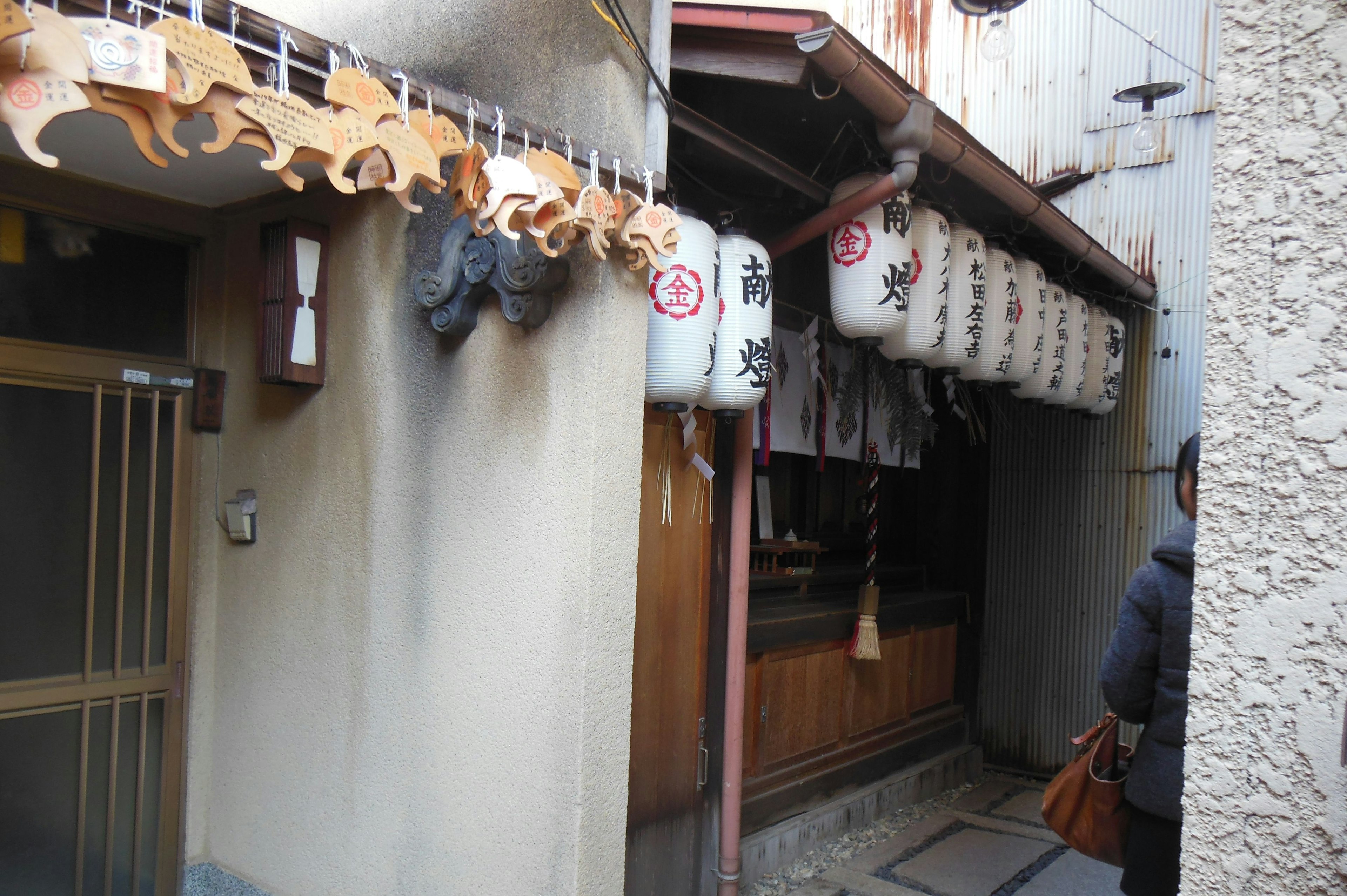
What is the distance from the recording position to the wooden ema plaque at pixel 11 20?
6.23ft

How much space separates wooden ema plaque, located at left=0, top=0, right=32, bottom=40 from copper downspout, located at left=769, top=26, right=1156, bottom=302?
110 inches

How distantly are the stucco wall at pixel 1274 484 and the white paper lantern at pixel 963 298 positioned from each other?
12.8 feet

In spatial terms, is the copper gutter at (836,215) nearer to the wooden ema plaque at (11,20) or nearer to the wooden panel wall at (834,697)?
the wooden panel wall at (834,697)

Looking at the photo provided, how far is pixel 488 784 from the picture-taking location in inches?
143

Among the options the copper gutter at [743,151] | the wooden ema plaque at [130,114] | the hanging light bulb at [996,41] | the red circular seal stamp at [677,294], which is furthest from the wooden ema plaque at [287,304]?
the hanging light bulb at [996,41]

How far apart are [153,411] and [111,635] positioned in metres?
1.08

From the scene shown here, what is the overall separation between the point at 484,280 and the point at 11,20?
183cm

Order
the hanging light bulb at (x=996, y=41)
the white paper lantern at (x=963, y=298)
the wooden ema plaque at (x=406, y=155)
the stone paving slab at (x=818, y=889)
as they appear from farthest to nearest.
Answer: the hanging light bulb at (x=996, y=41), the stone paving slab at (x=818, y=889), the white paper lantern at (x=963, y=298), the wooden ema plaque at (x=406, y=155)

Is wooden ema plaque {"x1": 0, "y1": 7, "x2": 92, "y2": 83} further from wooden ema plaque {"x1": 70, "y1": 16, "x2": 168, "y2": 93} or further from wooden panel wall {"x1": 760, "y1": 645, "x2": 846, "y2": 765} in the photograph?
wooden panel wall {"x1": 760, "y1": 645, "x2": 846, "y2": 765}

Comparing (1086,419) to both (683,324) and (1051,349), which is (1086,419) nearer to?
(1051,349)

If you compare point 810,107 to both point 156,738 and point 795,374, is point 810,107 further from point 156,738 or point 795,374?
point 156,738

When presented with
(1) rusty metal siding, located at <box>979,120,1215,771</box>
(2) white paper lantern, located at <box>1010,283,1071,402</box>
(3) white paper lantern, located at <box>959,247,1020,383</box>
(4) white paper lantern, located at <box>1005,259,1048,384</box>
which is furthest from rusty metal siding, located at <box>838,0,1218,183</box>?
(3) white paper lantern, located at <box>959,247,1020,383</box>

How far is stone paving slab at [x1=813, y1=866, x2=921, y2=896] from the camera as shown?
225 inches

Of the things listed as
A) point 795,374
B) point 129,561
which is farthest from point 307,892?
point 795,374
